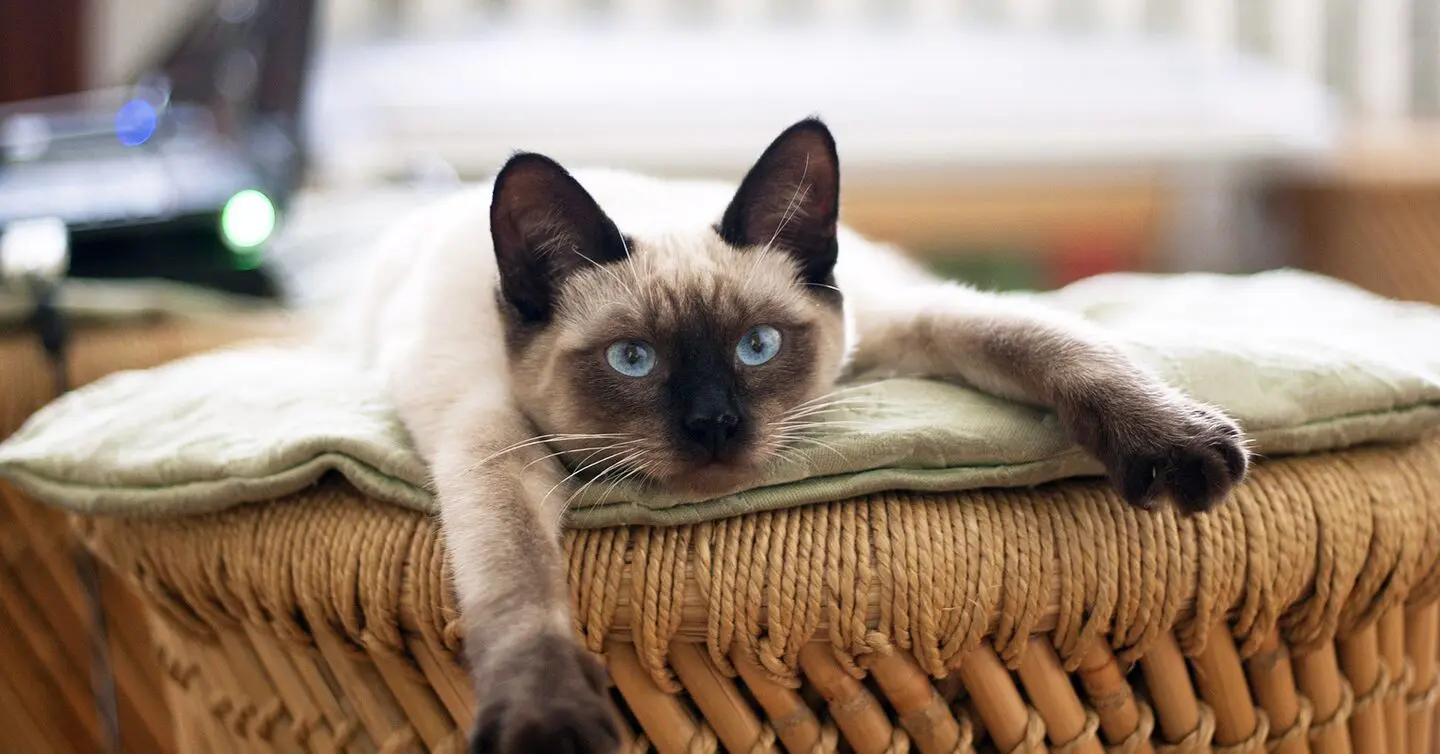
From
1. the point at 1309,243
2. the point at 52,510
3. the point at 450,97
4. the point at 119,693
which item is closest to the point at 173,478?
the point at 52,510

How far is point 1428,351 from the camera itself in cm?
121

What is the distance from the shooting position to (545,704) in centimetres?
76

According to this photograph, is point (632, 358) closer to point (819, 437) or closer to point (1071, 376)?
point (819, 437)

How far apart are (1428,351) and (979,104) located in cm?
201

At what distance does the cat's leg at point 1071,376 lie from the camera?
0.91 metres

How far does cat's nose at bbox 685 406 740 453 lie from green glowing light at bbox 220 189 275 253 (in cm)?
127

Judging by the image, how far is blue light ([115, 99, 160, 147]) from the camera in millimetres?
2088

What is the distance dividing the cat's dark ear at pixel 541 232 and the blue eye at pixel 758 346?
0.15 m

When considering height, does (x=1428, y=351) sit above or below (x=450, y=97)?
below

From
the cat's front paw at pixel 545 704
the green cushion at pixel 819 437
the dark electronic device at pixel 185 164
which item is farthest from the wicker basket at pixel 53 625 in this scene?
the cat's front paw at pixel 545 704

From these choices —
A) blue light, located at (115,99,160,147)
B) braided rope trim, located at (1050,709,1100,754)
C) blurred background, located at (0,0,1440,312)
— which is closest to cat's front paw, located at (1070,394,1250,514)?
braided rope trim, located at (1050,709,1100,754)

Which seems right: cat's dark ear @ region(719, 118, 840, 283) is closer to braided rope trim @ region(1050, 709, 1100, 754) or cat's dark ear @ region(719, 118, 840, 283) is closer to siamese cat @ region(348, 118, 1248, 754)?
siamese cat @ region(348, 118, 1248, 754)

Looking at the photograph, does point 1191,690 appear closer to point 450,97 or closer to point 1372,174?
point 1372,174

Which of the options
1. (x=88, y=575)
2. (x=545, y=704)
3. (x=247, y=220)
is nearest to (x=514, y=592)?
(x=545, y=704)
